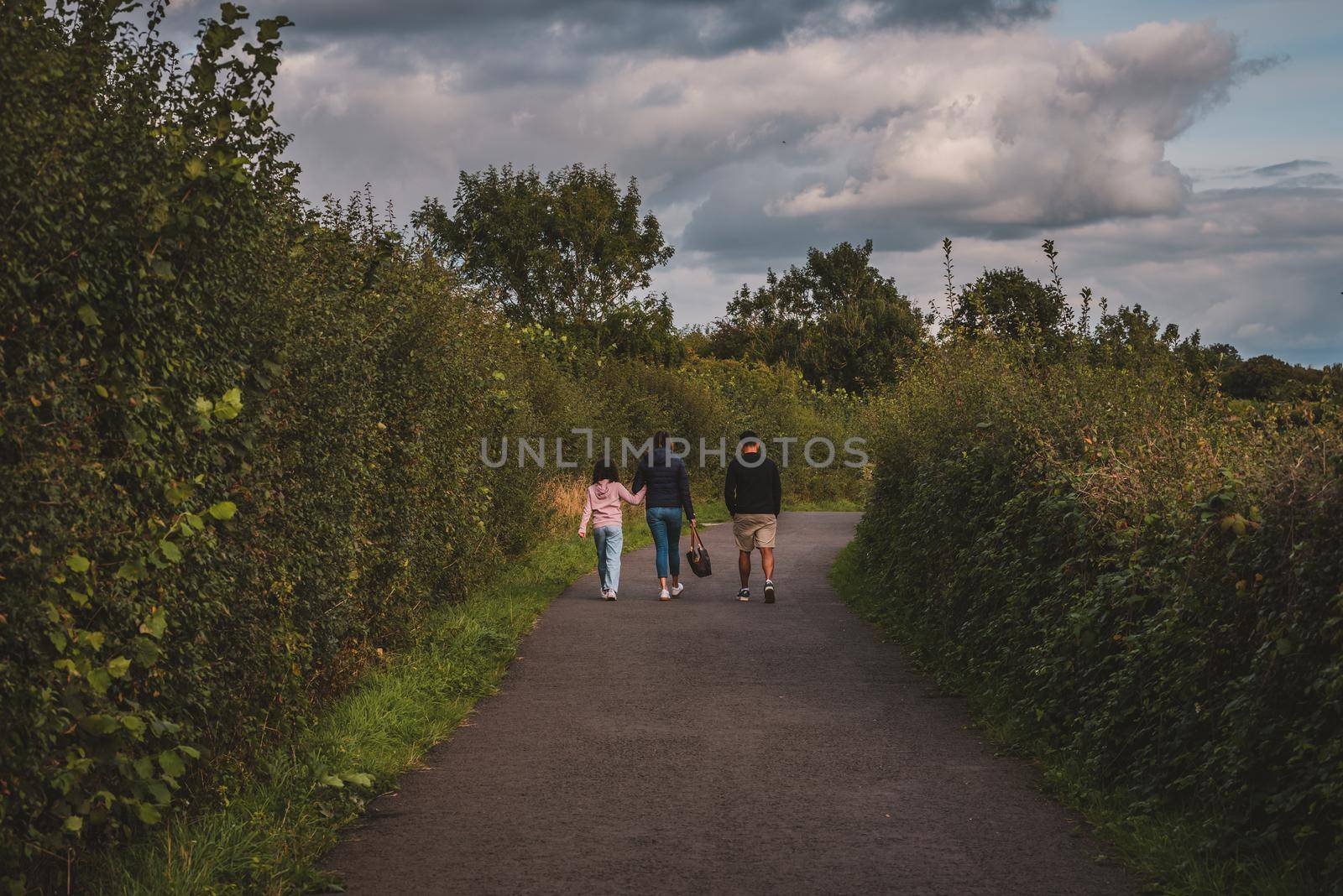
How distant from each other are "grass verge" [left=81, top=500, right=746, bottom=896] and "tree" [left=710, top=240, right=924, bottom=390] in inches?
1604

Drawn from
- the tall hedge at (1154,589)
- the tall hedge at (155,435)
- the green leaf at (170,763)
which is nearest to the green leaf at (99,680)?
the tall hedge at (155,435)

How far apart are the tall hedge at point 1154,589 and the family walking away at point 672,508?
3.61 meters

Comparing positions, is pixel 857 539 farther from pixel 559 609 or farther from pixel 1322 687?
pixel 1322 687

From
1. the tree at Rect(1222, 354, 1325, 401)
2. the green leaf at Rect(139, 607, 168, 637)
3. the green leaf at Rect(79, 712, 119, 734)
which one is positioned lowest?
the green leaf at Rect(79, 712, 119, 734)

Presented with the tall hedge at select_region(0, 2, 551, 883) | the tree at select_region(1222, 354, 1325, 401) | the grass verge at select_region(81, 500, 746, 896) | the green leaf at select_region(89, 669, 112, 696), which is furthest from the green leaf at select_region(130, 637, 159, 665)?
the tree at select_region(1222, 354, 1325, 401)

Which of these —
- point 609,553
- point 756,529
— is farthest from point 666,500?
point 756,529

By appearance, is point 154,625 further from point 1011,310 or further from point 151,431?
point 1011,310

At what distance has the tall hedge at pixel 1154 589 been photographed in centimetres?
520

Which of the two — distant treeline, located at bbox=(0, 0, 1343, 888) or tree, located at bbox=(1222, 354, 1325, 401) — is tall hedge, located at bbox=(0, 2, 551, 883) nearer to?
distant treeline, located at bbox=(0, 0, 1343, 888)

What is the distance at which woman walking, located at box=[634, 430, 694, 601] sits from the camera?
16.7m

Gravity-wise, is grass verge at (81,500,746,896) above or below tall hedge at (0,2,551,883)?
below

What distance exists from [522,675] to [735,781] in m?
3.91

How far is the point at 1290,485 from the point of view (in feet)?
18.5

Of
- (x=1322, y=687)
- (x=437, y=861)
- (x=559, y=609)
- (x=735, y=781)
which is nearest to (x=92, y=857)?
(x=437, y=861)
